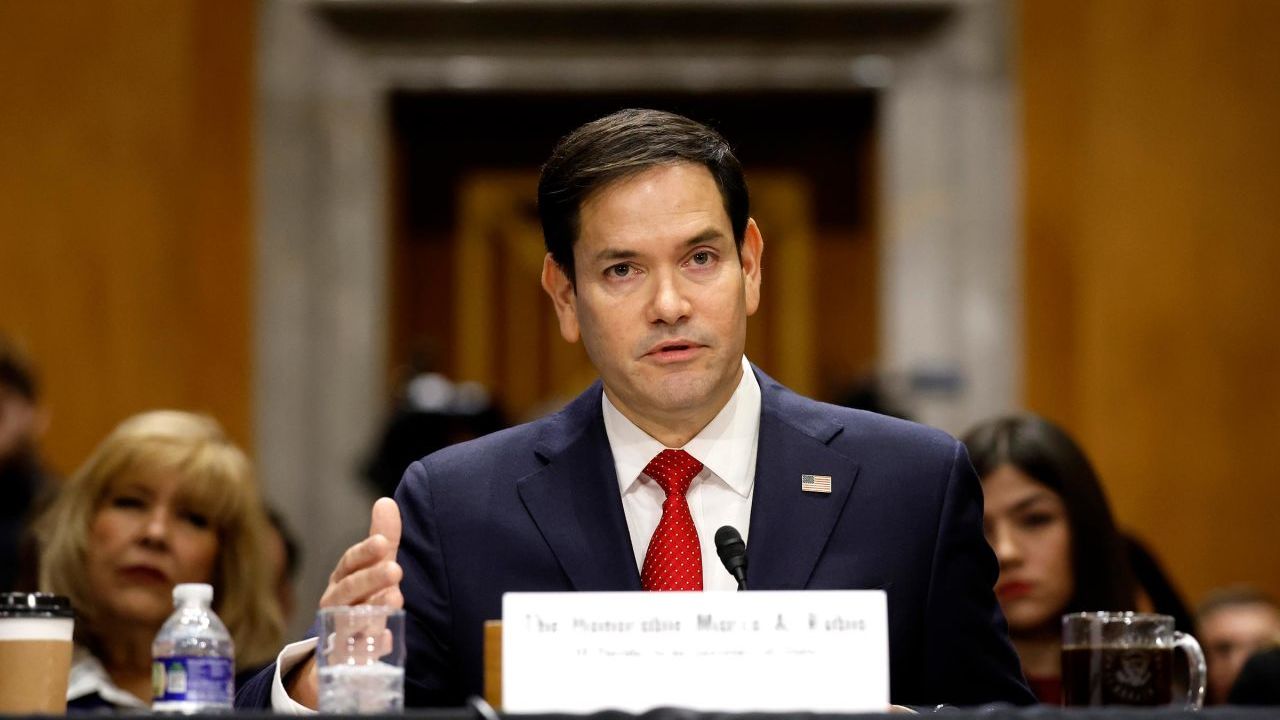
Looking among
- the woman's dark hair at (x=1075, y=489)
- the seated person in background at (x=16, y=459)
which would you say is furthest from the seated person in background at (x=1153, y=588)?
the seated person in background at (x=16, y=459)

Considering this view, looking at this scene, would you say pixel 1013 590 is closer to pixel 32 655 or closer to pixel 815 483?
pixel 815 483

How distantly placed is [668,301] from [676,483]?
0.27 metres

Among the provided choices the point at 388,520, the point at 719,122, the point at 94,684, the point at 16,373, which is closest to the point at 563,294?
the point at 388,520

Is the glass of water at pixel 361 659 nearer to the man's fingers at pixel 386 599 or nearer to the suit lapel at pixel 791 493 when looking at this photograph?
the man's fingers at pixel 386 599

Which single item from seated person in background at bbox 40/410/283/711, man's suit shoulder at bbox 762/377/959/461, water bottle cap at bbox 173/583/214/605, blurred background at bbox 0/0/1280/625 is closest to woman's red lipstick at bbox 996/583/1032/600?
man's suit shoulder at bbox 762/377/959/461

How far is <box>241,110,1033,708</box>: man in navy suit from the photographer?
229 centimetres

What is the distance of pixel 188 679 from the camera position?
1838 mm

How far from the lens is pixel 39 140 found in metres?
6.14

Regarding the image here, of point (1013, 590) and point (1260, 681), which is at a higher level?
point (1013, 590)

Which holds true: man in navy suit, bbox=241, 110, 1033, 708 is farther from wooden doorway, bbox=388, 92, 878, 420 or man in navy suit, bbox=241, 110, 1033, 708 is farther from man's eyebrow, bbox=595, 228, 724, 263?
wooden doorway, bbox=388, 92, 878, 420

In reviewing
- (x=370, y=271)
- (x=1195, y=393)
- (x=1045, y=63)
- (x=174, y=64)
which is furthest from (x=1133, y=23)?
(x=174, y=64)

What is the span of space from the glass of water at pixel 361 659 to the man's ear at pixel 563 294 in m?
0.73

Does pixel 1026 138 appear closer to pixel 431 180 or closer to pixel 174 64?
pixel 431 180

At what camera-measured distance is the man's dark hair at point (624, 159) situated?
2.38 meters
